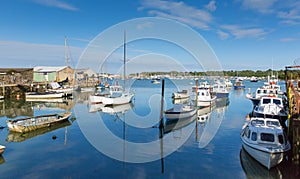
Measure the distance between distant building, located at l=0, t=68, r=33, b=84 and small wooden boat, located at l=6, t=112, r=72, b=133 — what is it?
3564cm

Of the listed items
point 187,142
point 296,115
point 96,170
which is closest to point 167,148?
point 187,142

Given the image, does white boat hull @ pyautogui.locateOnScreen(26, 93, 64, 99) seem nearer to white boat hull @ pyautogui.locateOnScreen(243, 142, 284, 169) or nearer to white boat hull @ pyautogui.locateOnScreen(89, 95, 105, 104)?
white boat hull @ pyautogui.locateOnScreen(89, 95, 105, 104)

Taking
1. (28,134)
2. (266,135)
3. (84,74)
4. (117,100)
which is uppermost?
(84,74)

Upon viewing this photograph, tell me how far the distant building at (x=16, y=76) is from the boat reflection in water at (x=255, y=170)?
5152 cm

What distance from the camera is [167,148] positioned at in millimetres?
14695

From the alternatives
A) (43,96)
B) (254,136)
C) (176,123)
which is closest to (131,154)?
(254,136)

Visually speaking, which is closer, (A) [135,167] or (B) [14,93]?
(A) [135,167]

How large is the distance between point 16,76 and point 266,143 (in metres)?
56.7

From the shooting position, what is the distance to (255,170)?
1124cm

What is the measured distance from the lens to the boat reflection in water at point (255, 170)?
10664 millimetres

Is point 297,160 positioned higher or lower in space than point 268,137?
lower

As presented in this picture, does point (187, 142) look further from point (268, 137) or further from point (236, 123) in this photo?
point (236, 123)

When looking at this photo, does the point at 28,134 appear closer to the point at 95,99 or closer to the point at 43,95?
the point at 95,99

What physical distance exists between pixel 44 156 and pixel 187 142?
9149 mm
